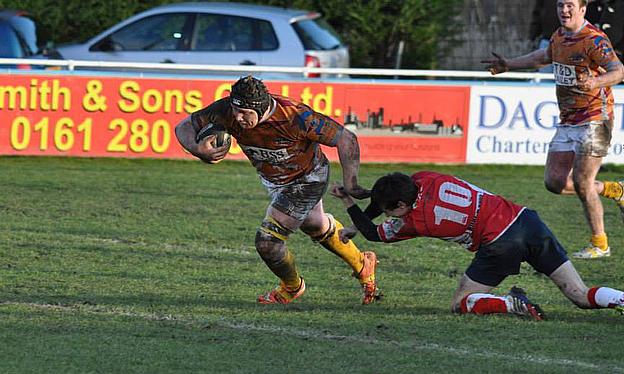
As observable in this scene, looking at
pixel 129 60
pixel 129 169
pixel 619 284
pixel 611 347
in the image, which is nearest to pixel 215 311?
pixel 611 347

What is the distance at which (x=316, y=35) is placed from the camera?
53.1ft

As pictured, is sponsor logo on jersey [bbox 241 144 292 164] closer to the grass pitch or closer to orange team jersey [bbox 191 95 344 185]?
orange team jersey [bbox 191 95 344 185]

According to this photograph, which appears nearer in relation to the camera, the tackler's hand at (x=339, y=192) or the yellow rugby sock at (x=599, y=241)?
the tackler's hand at (x=339, y=192)

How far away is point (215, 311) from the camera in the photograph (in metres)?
7.01

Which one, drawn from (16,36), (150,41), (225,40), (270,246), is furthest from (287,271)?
(16,36)

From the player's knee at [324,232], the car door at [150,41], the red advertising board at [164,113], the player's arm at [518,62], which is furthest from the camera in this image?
the car door at [150,41]

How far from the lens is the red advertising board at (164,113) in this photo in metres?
14.2

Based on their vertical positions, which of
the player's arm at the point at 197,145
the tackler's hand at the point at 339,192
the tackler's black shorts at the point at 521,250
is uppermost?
the player's arm at the point at 197,145

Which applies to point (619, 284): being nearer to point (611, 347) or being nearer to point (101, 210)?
point (611, 347)

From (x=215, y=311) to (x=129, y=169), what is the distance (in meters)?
6.96

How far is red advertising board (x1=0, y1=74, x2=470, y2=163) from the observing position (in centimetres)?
1420

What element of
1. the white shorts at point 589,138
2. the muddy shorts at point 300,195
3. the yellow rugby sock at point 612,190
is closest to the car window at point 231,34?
the yellow rugby sock at point 612,190

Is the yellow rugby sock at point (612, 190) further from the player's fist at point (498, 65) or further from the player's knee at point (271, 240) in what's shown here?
the player's knee at point (271, 240)

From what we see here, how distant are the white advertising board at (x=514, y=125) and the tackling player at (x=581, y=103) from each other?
5.16 metres
